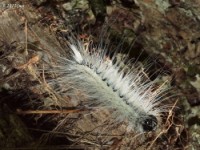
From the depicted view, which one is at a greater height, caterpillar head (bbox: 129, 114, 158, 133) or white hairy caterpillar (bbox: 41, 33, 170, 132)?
white hairy caterpillar (bbox: 41, 33, 170, 132)

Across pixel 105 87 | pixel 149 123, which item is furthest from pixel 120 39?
pixel 149 123

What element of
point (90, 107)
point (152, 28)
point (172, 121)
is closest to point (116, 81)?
point (90, 107)

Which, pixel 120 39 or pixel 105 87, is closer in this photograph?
pixel 105 87

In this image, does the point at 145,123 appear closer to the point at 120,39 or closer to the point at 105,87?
the point at 105,87

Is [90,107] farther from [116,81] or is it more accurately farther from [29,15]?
[29,15]

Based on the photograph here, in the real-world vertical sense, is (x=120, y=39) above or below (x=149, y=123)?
above

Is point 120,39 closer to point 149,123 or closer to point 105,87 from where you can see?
point 105,87

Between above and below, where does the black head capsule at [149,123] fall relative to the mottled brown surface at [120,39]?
below
